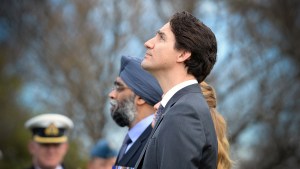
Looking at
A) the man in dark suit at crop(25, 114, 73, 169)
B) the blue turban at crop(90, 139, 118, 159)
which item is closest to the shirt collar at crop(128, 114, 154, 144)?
the man in dark suit at crop(25, 114, 73, 169)

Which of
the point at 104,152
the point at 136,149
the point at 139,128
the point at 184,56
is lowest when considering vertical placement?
the point at 104,152

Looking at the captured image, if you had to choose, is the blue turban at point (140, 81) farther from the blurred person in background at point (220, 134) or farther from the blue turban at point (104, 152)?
the blue turban at point (104, 152)

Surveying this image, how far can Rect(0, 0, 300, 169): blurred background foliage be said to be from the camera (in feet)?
42.0

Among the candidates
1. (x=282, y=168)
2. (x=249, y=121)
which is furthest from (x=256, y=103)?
(x=282, y=168)

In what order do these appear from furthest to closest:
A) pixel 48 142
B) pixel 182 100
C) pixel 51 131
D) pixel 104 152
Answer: pixel 104 152
pixel 51 131
pixel 48 142
pixel 182 100

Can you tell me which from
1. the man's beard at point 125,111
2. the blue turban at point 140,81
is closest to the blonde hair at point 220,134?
the blue turban at point 140,81

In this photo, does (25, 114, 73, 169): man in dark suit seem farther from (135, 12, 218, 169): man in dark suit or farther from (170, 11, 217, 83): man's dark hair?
(170, 11, 217, 83): man's dark hair

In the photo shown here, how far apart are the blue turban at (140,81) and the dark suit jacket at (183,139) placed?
1.55 m

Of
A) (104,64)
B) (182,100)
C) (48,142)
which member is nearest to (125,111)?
(182,100)

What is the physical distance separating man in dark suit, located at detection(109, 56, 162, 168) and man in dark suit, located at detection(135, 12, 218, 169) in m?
1.23

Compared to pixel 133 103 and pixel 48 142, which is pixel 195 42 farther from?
pixel 48 142

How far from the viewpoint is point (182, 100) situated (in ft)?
12.1

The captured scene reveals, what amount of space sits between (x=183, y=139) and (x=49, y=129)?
405 cm

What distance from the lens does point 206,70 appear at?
393 cm
